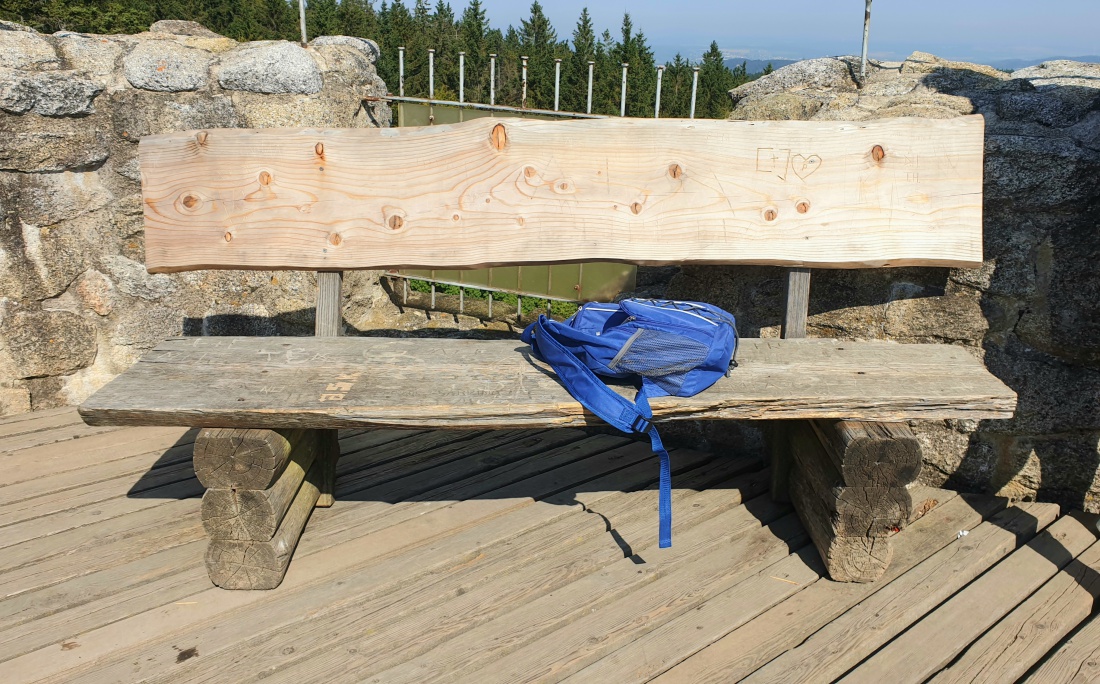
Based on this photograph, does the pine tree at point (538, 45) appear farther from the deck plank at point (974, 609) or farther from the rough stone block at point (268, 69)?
the deck plank at point (974, 609)

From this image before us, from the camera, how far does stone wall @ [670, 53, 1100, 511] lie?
2693mm

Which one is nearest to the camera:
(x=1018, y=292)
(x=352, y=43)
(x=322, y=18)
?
(x=1018, y=292)

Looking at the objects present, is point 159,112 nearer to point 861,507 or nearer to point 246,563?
point 246,563

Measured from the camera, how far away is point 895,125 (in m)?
2.79

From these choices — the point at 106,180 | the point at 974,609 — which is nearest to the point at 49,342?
the point at 106,180

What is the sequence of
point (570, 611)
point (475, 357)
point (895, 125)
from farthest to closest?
point (895, 125), point (475, 357), point (570, 611)

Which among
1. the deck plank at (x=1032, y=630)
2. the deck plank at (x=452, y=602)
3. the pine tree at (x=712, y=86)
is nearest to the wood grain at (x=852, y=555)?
the deck plank at (x=1032, y=630)

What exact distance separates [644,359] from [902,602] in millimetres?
992

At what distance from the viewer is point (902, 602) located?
7.72ft

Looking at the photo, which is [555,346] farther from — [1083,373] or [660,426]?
[1083,373]

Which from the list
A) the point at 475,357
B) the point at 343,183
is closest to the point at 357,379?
the point at 475,357

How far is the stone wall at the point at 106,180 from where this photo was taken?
126 inches

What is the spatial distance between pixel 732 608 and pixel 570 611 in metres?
0.45

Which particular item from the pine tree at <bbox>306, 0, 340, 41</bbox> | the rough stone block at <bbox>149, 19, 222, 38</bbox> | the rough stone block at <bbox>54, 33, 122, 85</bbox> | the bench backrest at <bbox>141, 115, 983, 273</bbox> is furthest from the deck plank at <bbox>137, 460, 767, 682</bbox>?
the pine tree at <bbox>306, 0, 340, 41</bbox>
